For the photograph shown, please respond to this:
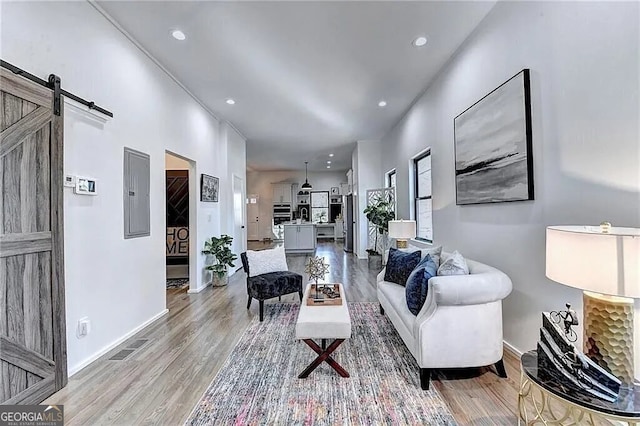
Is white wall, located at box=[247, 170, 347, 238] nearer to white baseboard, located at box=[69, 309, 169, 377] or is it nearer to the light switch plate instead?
white baseboard, located at box=[69, 309, 169, 377]

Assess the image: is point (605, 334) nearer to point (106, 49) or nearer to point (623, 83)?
point (623, 83)

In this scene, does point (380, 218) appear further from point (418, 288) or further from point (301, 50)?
point (418, 288)

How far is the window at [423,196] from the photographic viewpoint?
5.50 m

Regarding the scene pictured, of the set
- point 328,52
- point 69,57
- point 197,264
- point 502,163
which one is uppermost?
point 328,52

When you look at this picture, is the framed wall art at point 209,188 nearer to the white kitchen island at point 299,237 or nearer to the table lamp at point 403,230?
the table lamp at point 403,230

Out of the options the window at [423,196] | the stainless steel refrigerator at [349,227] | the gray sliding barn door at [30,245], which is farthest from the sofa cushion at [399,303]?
the stainless steel refrigerator at [349,227]

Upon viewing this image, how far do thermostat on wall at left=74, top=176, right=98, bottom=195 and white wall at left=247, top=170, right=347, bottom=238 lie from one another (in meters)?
11.8

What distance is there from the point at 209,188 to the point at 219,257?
1.24 m

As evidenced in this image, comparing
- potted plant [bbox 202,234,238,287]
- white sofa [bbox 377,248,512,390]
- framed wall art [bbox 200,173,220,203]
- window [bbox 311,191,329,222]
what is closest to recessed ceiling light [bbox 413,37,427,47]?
white sofa [bbox 377,248,512,390]

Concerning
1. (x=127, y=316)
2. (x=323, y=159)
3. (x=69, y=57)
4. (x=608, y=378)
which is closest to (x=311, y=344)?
(x=608, y=378)

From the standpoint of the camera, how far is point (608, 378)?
4.48 ft

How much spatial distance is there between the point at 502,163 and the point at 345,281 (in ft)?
12.3

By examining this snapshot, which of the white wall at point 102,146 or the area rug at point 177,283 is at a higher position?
the white wall at point 102,146

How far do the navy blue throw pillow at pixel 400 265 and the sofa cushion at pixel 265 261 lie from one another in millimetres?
1525
